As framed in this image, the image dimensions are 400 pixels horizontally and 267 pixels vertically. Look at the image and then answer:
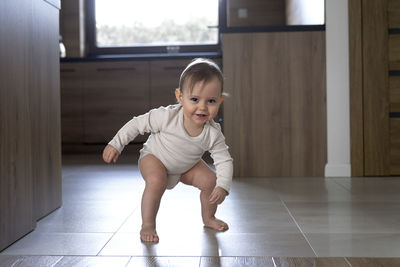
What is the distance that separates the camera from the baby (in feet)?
4.92

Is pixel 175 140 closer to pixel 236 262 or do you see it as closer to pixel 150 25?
pixel 236 262

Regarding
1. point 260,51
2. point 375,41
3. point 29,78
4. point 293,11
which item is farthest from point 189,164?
point 293,11

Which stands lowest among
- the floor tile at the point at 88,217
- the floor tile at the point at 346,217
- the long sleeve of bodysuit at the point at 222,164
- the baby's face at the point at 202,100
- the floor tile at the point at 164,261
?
the floor tile at the point at 346,217

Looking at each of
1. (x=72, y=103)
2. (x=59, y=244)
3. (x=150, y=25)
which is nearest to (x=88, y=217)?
(x=59, y=244)

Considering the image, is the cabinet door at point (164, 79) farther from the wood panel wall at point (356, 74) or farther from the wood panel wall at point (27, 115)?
the wood panel wall at point (27, 115)

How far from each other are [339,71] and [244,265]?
1.87 metres

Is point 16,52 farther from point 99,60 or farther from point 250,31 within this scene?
point 99,60

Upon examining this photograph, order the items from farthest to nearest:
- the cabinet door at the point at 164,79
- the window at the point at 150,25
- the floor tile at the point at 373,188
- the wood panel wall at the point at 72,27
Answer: the window at the point at 150,25 < the wood panel wall at the point at 72,27 < the cabinet door at the point at 164,79 < the floor tile at the point at 373,188

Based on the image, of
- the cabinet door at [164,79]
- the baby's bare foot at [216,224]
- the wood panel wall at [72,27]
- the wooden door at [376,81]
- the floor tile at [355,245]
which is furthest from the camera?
the wood panel wall at [72,27]

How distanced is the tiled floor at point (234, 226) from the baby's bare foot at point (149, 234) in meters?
0.02

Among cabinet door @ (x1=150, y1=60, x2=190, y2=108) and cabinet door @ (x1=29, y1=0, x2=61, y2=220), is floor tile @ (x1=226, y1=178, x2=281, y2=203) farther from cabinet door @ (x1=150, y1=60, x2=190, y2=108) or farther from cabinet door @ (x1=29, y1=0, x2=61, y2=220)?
cabinet door @ (x1=150, y1=60, x2=190, y2=108)

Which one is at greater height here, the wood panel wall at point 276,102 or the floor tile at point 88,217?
the wood panel wall at point 276,102

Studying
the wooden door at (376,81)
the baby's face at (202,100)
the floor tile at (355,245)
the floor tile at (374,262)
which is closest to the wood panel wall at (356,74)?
the wooden door at (376,81)

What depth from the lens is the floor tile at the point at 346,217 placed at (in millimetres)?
1633
